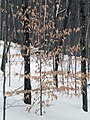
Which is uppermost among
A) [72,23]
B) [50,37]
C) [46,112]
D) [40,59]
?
[72,23]

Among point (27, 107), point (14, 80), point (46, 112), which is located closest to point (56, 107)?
point (46, 112)

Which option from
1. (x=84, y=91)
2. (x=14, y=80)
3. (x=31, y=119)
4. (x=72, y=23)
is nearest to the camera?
(x=31, y=119)

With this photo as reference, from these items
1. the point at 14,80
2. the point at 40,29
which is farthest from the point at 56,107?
the point at 14,80

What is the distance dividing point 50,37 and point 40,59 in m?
0.90

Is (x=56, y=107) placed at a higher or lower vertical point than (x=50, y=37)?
lower

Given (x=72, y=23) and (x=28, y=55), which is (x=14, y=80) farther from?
(x=72, y=23)

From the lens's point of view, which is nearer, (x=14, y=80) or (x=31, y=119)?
(x=31, y=119)

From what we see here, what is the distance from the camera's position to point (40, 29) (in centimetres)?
1187

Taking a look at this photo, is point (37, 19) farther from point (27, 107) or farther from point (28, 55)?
point (27, 107)

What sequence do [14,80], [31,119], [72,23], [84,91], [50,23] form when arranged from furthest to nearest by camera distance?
[72,23] → [14,80] → [84,91] → [50,23] → [31,119]

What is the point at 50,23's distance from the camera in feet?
38.8

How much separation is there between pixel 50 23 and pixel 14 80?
11.5 meters

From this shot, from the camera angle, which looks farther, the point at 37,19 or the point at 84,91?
the point at 84,91

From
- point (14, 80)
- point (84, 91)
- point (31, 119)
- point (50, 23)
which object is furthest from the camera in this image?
point (14, 80)
